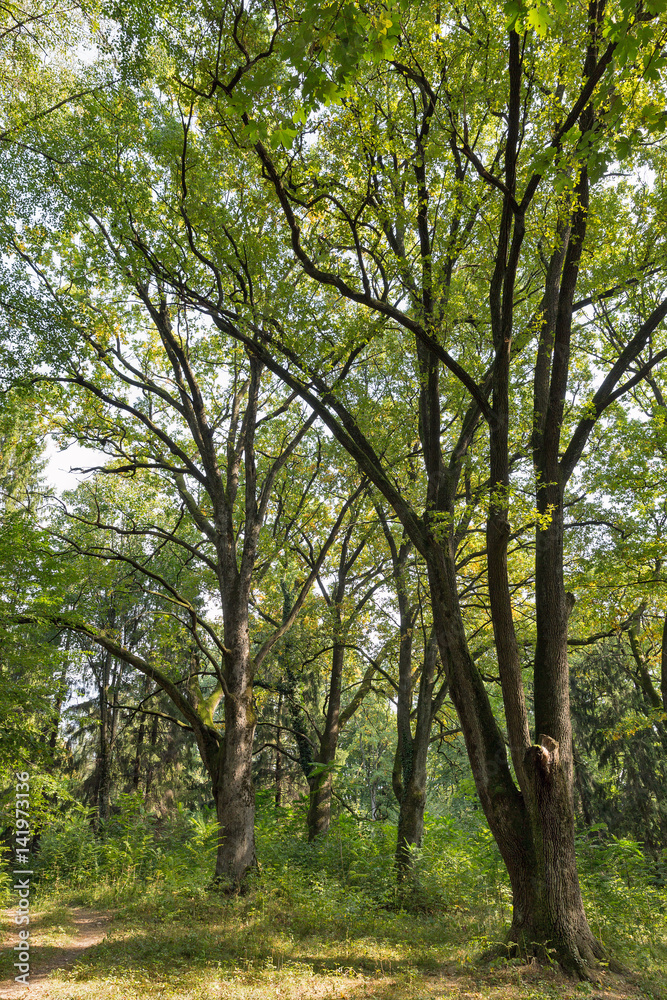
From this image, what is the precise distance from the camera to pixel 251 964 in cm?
538

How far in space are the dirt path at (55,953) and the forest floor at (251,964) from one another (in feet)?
0.04

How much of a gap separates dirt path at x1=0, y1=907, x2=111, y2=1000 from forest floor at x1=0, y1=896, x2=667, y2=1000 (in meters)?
0.01

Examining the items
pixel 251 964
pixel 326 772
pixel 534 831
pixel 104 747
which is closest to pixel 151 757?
pixel 104 747

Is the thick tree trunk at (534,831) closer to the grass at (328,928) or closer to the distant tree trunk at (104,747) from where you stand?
the grass at (328,928)

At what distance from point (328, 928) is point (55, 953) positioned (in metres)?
3.03

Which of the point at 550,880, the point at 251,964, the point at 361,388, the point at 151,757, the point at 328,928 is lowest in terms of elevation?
the point at 328,928

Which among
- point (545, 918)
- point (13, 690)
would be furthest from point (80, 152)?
point (545, 918)

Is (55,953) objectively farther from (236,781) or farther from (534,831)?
(534,831)

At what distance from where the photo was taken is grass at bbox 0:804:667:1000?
476cm

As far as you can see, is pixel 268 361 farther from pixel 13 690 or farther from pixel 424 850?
pixel 424 850

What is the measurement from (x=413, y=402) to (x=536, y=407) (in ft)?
13.0

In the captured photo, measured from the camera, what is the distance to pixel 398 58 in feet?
19.5

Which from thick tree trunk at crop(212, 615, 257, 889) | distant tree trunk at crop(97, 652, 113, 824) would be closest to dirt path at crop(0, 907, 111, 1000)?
thick tree trunk at crop(212, 615, 257, 889)

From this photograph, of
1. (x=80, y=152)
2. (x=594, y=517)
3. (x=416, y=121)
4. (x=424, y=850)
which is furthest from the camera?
(x=594, y=517)
